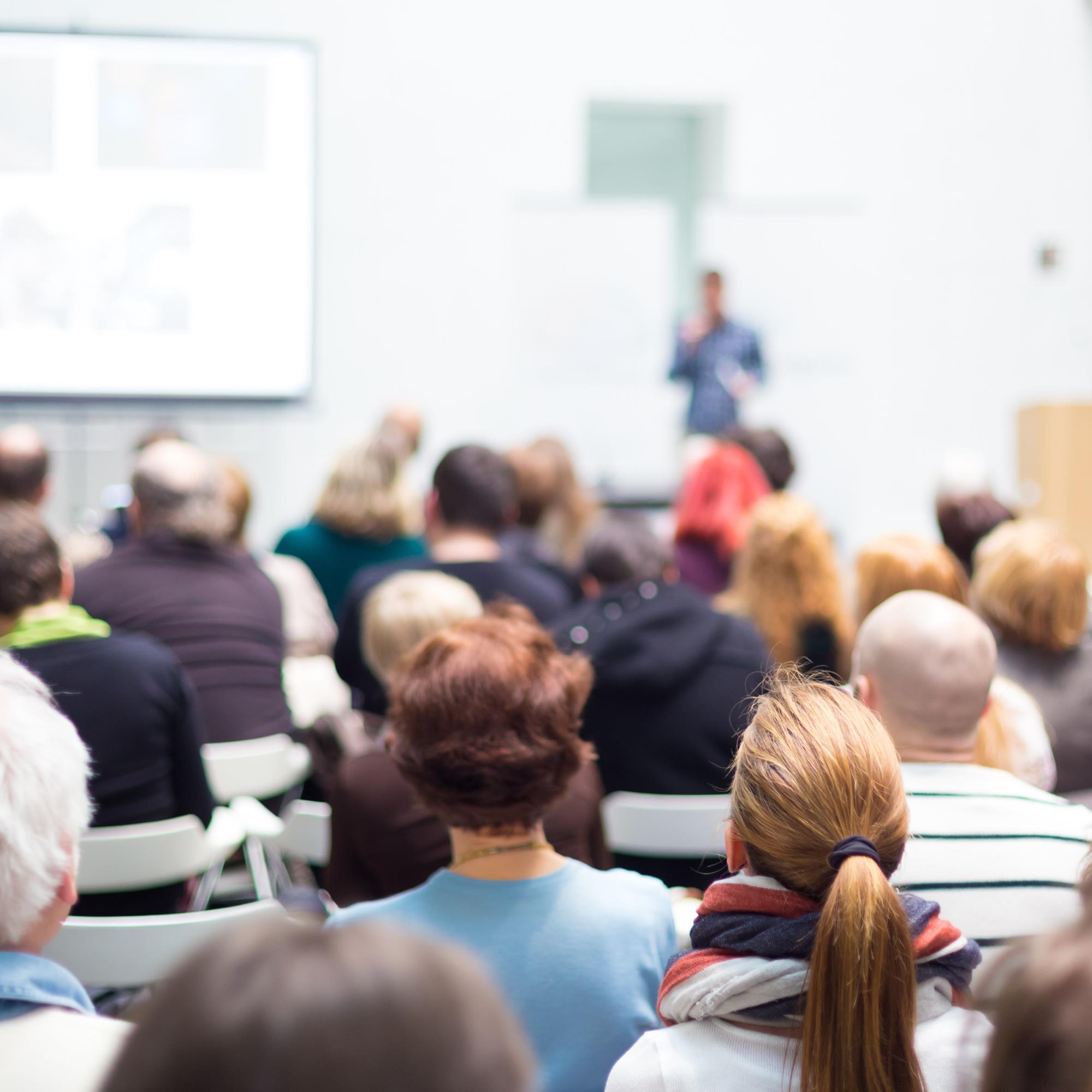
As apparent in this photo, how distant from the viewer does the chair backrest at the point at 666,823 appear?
2.31 metres

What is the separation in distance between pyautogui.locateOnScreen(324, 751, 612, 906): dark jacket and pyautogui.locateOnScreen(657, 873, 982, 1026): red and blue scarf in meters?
0.72

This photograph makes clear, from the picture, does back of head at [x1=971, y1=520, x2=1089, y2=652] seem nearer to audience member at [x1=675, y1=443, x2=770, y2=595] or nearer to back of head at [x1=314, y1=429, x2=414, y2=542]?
audience member at [x1=675, y1=443, x2=770, y2=595]

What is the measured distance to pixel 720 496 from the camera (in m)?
4.14

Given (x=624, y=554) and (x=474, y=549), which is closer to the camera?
(x=624, y=554)

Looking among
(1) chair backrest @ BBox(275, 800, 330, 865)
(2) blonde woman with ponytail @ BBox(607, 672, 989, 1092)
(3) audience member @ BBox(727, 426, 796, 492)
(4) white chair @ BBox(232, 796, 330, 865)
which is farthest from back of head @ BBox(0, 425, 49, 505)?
(2) blonde woman with ponytail @ BBox(607, 672, 989, 1092)

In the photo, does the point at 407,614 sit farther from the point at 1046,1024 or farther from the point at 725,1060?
the point at 1046,1024

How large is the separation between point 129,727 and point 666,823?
1028 millimetres

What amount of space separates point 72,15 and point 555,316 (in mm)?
3142

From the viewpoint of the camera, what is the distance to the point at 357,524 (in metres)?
3.97

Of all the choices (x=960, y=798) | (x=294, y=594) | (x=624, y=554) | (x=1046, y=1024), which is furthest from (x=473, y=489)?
(x=1046, y=1024)

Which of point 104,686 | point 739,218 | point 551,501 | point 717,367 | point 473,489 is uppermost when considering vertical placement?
point 739,218

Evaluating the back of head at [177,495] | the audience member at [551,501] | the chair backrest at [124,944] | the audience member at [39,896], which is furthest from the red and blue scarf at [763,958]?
the audience member at [551,501]

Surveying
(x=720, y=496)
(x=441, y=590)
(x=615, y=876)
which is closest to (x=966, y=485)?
(x=720, y=496)

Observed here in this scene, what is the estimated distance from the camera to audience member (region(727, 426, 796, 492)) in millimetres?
4504
